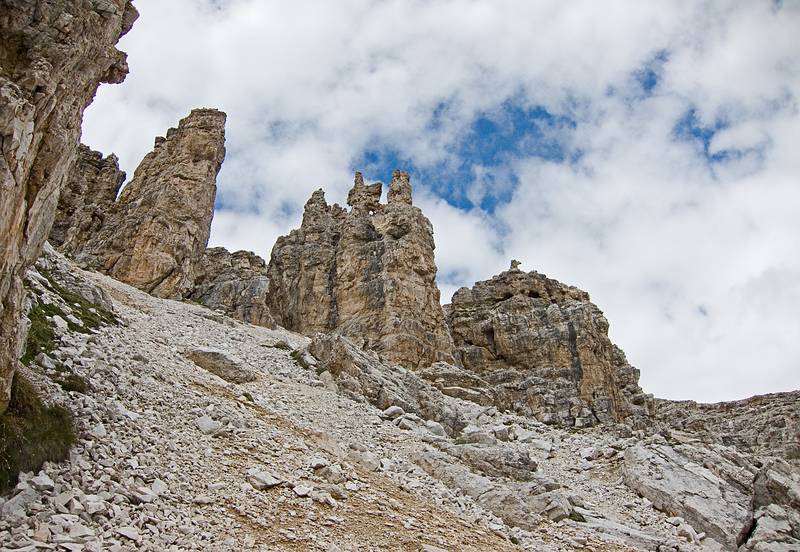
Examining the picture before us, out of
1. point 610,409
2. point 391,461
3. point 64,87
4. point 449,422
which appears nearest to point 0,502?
point 64,87

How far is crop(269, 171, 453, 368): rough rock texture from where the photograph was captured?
189 feet

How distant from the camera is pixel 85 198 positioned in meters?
66.8

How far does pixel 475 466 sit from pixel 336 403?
23.8 ft

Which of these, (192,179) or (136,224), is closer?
(136,224)

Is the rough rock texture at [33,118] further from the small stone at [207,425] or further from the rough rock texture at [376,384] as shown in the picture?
the rough rock texture at [376,384]

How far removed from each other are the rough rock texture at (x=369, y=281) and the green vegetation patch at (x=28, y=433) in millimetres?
41303

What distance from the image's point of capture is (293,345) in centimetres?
4156

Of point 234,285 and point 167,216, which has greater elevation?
point 167,216

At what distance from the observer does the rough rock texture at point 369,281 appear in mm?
57531

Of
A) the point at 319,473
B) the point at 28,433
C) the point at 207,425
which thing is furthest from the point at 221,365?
the point at 28,433

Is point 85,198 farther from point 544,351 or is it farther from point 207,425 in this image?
point 207,425

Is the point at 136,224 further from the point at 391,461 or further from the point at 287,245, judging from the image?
the point at 391,461

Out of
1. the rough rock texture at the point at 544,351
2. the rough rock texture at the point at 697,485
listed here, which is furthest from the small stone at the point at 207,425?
the rough rock texture at the point at 544,351

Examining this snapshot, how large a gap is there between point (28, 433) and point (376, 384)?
20916 mm
